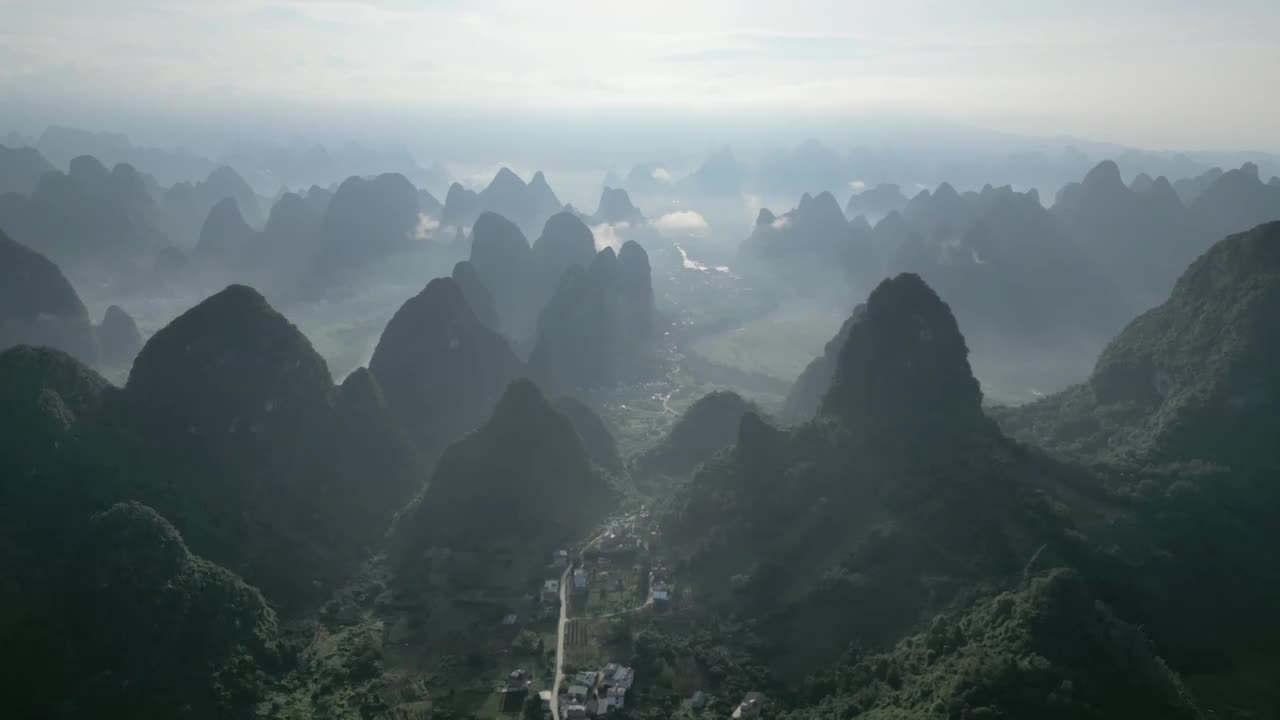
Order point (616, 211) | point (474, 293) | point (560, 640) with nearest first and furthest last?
point (560, 640) → point (474, 293) → point (616, 211)

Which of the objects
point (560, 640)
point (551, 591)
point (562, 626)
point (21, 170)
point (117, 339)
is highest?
point (21, 170)

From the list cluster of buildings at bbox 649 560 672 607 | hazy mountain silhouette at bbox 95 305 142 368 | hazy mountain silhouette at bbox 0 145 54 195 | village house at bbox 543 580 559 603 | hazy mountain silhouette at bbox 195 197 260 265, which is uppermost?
hazy mountain silhouette at bbox 0 145 54 195

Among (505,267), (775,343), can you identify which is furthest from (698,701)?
(505,267)

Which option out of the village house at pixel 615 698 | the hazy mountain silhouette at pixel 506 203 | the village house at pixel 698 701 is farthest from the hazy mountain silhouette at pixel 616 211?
the village house at pixel 698 701

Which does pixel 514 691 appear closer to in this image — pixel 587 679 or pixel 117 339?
pixel 587 679

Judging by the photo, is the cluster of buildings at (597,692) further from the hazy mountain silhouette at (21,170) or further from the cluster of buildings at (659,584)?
the hazy mountain silhouette at (21,170)

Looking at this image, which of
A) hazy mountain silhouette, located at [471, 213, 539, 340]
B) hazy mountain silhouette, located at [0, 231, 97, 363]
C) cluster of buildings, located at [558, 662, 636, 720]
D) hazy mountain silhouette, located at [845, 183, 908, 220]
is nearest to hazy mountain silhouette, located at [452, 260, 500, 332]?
hazy mountain silhouette, located at [471, 213, 539, 340]

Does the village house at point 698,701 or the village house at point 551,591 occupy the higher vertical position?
the village house at point 551,591

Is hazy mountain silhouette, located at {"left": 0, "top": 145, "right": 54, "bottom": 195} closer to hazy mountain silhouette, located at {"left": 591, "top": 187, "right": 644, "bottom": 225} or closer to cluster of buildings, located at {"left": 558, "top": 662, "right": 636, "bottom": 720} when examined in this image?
hazy mountain silhouette, located at {"left": 591, "top": 187, "right": 644, "bottom": 225}
